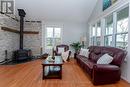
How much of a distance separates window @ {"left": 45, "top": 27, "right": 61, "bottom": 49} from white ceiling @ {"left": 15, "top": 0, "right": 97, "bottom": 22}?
0.68 metres

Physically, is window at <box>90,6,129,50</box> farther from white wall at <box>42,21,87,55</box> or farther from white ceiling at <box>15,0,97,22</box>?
white wall at <box>42,21,87,55</box>

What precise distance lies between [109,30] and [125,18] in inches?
46.9

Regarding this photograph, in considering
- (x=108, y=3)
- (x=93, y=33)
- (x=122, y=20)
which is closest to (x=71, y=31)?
(x=93, y=33)

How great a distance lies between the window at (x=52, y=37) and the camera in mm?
9352

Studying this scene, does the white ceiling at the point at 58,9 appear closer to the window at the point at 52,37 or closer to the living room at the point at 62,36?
the living room at the point at 62,36

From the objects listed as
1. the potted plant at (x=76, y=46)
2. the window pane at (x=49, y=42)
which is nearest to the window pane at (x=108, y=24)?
the potted plant at (x=76, y=46)

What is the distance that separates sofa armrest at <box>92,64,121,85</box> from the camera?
3570 millimetres

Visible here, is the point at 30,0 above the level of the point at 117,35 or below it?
above

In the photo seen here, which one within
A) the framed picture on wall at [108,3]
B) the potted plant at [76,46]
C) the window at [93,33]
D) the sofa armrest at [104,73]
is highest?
the framed picture on wall at [108,3]

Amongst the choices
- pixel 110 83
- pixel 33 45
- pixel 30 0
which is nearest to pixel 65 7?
pixel 30 0

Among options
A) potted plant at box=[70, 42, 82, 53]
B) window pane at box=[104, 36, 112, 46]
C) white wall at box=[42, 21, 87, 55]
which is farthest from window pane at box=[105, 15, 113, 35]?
white wall at box=[42, 21, 87, 55]

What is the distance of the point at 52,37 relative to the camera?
941 cm

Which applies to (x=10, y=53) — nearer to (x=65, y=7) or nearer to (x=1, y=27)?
(x=1, y=27)

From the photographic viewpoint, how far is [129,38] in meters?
3.95
